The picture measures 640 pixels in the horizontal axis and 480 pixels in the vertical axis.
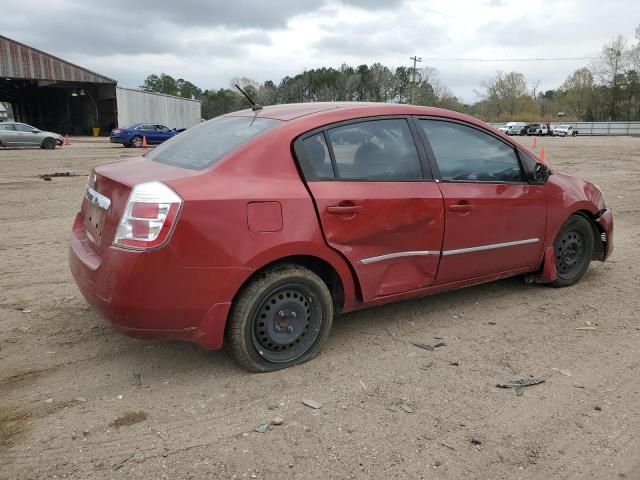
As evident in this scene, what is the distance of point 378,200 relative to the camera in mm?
3471

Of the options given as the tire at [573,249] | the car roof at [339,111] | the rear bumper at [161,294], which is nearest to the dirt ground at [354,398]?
the tire at [573,249]

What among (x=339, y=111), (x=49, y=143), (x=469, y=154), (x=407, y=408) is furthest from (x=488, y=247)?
(x=49, y=143)

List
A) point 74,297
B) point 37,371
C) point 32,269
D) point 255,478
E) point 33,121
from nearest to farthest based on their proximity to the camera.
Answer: point 255,478 → point 37,371 → point 74,297 → point 32,269 → point 33,121

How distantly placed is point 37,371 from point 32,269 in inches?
92.6

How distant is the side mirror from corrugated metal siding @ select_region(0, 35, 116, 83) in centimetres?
4054

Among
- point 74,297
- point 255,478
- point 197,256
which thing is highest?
point 197,256

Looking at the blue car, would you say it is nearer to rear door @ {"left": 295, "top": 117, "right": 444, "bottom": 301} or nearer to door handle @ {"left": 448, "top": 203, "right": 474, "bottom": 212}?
rear door @ {"left": 295, "top": 117, "right": 444, "bottom": 301}

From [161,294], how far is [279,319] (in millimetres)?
773

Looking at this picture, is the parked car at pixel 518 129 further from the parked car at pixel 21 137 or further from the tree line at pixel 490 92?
the parked car at pixel 21 137

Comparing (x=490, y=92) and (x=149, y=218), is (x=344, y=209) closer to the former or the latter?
(x=149, y=218)

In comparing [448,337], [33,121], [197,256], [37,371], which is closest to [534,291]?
[448,337]

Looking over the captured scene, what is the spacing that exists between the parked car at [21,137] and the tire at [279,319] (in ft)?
80.7

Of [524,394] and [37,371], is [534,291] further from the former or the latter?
[37,371]

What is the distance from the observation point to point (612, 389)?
3137mm
